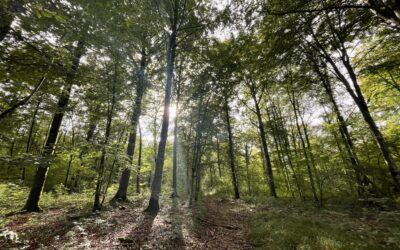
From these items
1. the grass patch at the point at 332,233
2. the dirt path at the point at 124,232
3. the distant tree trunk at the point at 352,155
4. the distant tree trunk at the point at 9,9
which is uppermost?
the distant tree trunk at the point at 9,9

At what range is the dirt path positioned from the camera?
14.8ft

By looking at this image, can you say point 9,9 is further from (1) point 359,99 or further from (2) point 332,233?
(1) point 359,99

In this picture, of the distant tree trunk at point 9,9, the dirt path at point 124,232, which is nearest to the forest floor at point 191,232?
the dirt path at point 124,232

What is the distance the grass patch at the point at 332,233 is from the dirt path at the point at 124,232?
0.79 metres

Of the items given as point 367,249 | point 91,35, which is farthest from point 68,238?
point 367,249

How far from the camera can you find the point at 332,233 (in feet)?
17.9

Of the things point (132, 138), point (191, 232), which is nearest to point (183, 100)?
point (132, 138)

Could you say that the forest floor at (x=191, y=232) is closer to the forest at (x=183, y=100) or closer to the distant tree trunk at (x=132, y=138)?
the forest at (x=183, y=100)

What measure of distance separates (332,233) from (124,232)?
20.6 feet

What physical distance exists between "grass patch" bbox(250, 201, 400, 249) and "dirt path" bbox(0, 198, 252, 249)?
2.60ft

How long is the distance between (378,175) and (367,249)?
6.40 metres

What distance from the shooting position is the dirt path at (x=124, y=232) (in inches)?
178

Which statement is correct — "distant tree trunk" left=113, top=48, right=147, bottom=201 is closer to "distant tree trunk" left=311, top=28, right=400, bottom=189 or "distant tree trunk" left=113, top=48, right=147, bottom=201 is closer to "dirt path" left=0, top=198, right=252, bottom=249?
"dirt path" left=0, top=198, right=252, bottom=249

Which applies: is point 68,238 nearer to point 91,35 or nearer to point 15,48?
point 15,48
